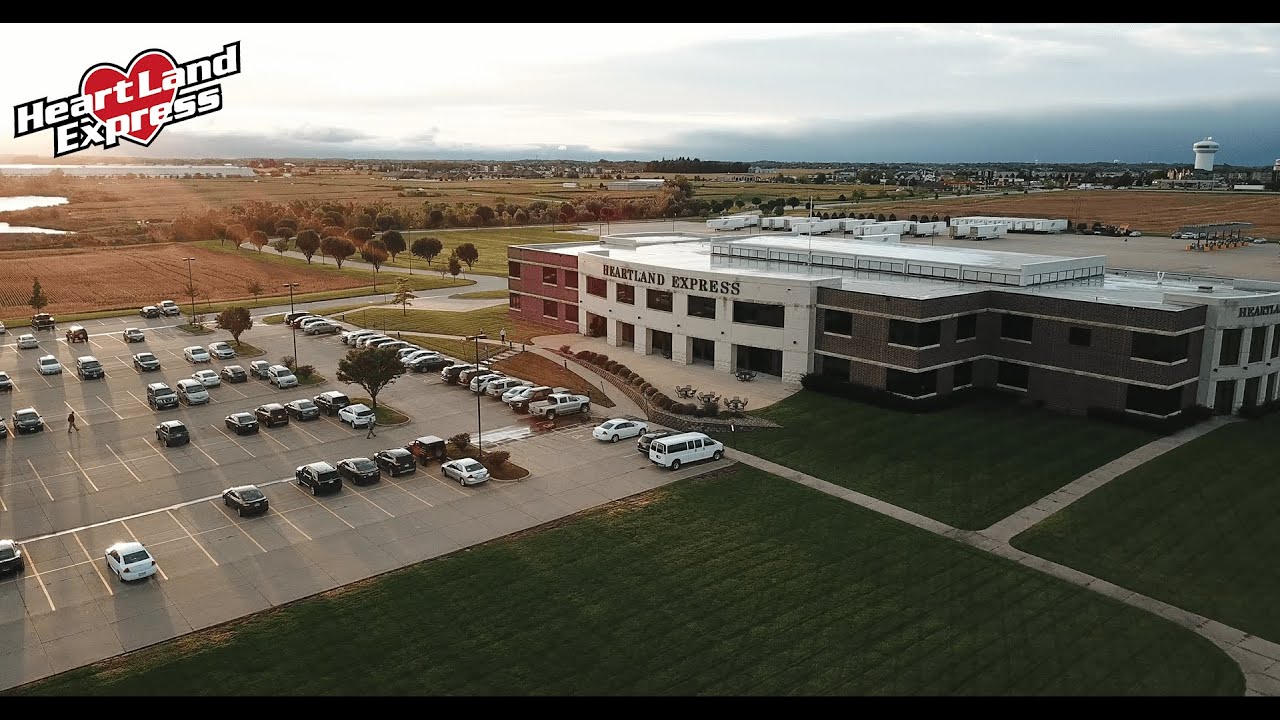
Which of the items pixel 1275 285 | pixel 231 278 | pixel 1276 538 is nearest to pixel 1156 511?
pixel 1276 538

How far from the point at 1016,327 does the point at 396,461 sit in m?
41.4

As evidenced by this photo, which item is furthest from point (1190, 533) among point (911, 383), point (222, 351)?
point (222, 351)

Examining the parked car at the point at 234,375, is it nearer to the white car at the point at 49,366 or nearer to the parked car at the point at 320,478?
the white car at the point at 49,366

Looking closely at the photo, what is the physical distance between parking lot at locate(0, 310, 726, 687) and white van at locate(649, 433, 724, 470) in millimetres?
659

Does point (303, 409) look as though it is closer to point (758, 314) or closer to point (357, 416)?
point (357, 416)

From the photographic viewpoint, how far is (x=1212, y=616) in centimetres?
3428

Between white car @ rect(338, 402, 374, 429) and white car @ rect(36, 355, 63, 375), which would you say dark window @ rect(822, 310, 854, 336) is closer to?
white car @ rect(338, 402, 374, 429)

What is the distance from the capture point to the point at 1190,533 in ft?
135

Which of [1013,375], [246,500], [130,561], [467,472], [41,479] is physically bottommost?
[41,479]

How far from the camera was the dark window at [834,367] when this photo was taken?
61750 mm

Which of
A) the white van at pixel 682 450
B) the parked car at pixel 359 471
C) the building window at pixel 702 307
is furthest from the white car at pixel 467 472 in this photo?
the building window at pixel 702 307

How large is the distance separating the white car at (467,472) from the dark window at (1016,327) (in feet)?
120

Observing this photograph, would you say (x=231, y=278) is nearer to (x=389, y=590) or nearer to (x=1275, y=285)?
(x=389, y=590)

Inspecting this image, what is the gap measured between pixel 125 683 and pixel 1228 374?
6160cm
